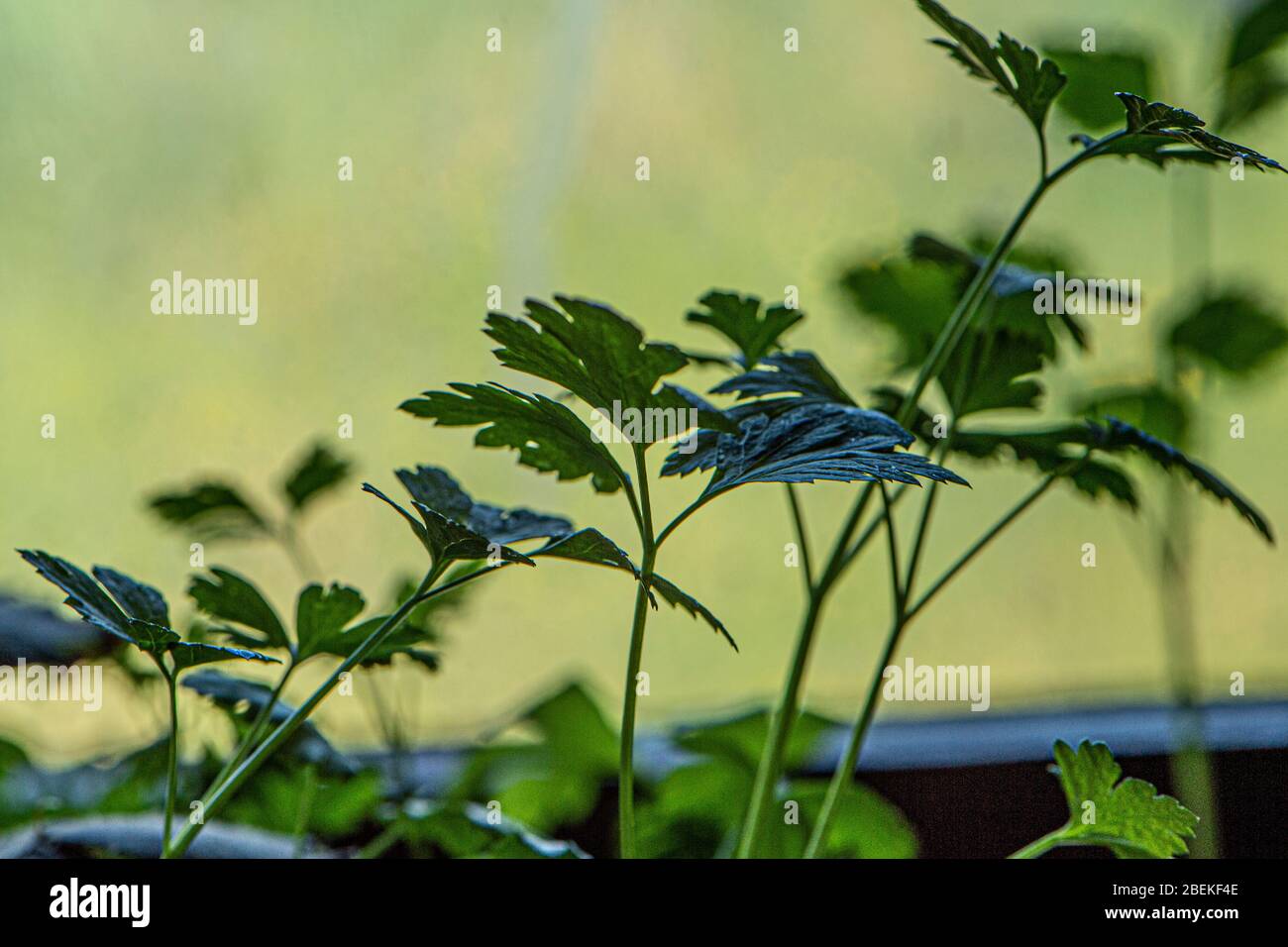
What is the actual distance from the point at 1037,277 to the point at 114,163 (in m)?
1.10

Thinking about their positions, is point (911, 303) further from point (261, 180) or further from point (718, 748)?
point (261, 180)

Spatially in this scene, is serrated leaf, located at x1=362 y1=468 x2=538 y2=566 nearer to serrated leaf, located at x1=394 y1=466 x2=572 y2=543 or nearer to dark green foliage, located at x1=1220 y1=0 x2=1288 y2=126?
serrated leaf, located at x1=394 y1=466 x2=572 y2=543

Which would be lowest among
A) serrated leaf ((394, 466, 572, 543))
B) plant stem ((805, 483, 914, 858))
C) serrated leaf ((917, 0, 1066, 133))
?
plant stem ((805, 483, 914, 858))

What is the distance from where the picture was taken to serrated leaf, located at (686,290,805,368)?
1.81 feet

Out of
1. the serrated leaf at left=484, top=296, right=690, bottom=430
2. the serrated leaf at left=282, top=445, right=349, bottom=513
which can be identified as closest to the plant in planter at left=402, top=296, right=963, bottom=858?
the serrated leaf at left=484, top=296, right=690, bottom=430

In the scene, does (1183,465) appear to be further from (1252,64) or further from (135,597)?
(1252,64)

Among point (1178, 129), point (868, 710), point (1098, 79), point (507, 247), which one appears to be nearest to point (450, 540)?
point (868, 710)

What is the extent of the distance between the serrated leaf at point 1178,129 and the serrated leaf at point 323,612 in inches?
16.0

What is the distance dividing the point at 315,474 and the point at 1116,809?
616mm

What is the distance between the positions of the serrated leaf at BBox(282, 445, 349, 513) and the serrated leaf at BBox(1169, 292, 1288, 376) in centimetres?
85

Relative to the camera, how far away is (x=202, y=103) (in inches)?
50.2

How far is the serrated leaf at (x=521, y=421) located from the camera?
447 mm

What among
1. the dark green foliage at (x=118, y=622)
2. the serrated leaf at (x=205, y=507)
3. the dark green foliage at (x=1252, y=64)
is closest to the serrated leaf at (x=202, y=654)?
the dark green foliage at (x=118, y=622)

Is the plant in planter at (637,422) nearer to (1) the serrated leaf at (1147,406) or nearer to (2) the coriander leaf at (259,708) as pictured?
(2) the coriander leaf at (259,708)
